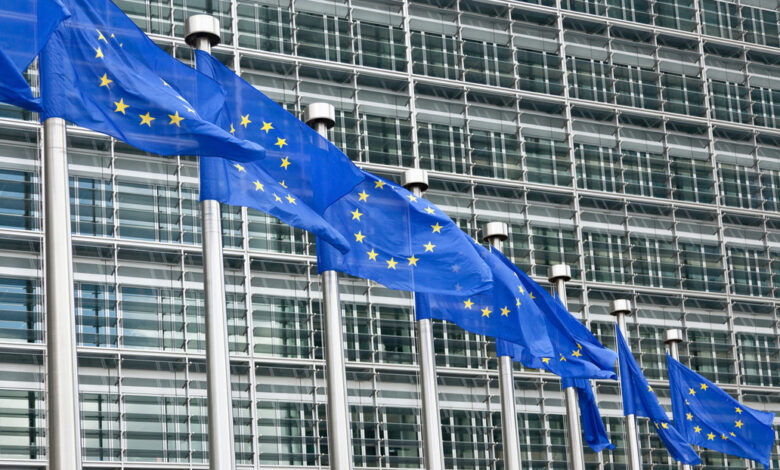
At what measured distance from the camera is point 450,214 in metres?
43.0

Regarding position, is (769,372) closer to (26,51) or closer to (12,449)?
(12,449)

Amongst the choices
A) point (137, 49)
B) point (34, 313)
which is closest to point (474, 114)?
point (34, 313)

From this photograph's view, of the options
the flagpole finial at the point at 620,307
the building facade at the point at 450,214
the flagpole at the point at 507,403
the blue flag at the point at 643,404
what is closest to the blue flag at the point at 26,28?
the flagpole at the point at 507,403

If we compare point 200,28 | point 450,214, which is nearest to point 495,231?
point 200,28

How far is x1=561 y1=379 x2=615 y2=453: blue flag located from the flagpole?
2.51 m

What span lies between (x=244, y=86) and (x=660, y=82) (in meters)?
33.6

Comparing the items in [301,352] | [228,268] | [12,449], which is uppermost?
[228,268]

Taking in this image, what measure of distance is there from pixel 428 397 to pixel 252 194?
5.71m

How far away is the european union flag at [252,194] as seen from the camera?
1689cm

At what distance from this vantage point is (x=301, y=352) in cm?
3859

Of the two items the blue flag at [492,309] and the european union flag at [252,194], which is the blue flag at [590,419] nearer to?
the blue flag at [492,309]

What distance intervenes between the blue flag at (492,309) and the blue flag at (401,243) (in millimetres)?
1934

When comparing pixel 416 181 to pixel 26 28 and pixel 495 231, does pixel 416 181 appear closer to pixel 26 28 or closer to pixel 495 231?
pixel 495 231

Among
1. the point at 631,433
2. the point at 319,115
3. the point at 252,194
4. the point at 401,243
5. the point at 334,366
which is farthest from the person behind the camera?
the point at 631,433
